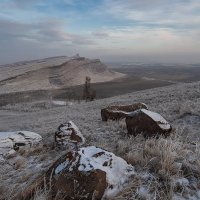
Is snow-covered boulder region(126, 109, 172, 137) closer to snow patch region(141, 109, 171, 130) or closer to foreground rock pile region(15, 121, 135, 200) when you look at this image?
snow patch region(141, 109, 171, 130)

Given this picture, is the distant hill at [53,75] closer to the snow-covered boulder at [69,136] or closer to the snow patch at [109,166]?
the snow-covered boulder at [69,136]

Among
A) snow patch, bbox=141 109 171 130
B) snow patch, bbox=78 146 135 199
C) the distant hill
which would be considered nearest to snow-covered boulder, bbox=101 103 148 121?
snow patch, bbox=141 109 171 130

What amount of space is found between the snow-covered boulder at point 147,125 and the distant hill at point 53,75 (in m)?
57.3

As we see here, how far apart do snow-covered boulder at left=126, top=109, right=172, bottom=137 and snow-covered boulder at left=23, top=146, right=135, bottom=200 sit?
3.24 m

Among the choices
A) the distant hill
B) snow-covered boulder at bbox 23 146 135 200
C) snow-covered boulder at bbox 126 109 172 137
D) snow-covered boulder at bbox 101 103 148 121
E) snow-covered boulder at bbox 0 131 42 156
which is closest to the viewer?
snow-covered boulder at bbox 23 146 135 200

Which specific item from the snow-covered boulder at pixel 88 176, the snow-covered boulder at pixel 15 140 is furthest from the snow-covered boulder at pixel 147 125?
the snow-covered boulder at pixel 88 176

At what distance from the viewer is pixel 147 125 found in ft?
24.4

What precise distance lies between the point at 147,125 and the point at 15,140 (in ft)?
10.2

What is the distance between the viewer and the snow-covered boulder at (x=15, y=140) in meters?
7.72

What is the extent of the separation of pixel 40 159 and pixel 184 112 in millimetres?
6173

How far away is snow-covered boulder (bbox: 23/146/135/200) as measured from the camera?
3.61 m

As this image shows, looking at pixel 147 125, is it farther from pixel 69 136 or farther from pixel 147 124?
pixel 69 136

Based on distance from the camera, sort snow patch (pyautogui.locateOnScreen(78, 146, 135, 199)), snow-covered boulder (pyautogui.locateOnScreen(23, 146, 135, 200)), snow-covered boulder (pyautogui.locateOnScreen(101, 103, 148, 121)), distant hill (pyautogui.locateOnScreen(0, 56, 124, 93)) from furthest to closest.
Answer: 1. distant hill (pyautogui.locateOnScreen(0, 56, 124, 93))
2. snow-covered boulder (pyautogui.locateOnScreen(101, 103, 148, 121))
3. snow patch (pyautogui.locateOnScreen(78, 146, 135, 199))
4. snow-covered boulder (pyautogui.locateOnScreen(23, 146, 135, 200))

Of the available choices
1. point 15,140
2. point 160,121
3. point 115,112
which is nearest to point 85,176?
point 160,121
